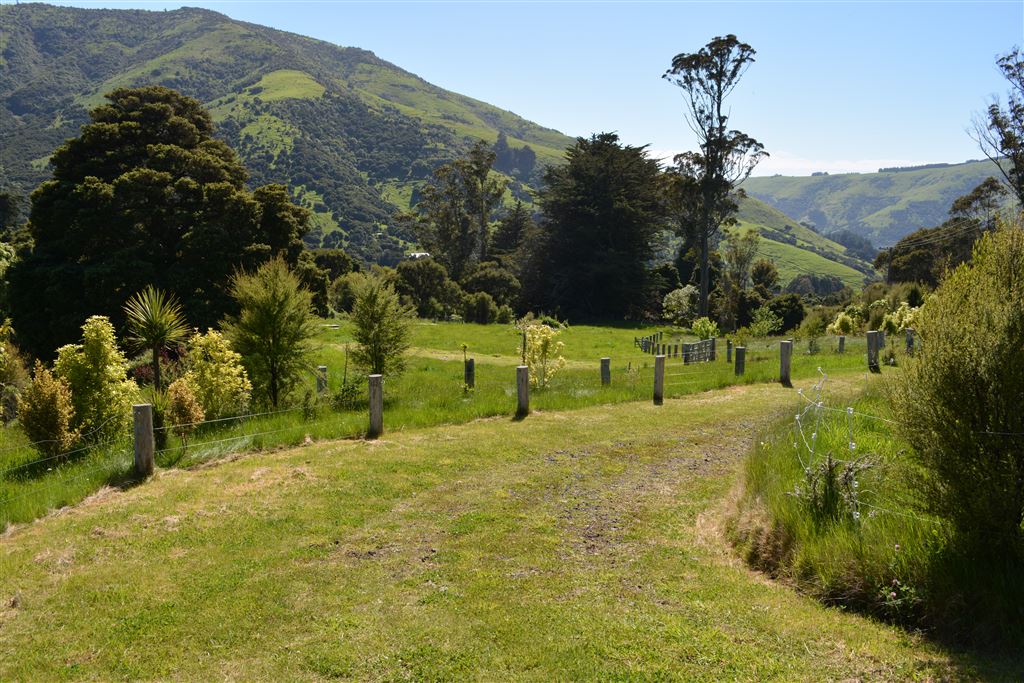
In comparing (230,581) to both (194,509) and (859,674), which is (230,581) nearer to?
(194,509)

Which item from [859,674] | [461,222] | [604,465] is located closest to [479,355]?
[604,465]

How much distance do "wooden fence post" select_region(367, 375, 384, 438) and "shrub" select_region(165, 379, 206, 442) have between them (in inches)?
125

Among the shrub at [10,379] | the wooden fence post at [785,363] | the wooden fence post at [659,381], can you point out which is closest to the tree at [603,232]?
the wooden fence post at [785,363]

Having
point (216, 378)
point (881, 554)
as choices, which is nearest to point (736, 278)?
point (216, 378)

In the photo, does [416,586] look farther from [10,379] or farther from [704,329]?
[704,329]

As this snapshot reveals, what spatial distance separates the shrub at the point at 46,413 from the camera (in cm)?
1011

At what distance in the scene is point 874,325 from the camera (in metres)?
34.6

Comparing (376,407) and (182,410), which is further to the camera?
(376,407)

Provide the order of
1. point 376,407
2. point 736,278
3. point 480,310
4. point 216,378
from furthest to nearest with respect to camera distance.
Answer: point 736,278
point 480,310
point 216,378
point 376,407

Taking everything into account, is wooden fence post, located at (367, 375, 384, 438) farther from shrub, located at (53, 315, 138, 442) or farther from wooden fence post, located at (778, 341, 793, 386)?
wooden fence post, located at (778, 341, 793, 386)

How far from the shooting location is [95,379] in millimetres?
11109

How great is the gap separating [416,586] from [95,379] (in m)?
8.08

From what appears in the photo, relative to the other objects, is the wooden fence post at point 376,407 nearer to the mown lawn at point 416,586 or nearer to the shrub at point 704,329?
the mown lawn at point 416,586

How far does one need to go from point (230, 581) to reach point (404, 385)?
1175cm
